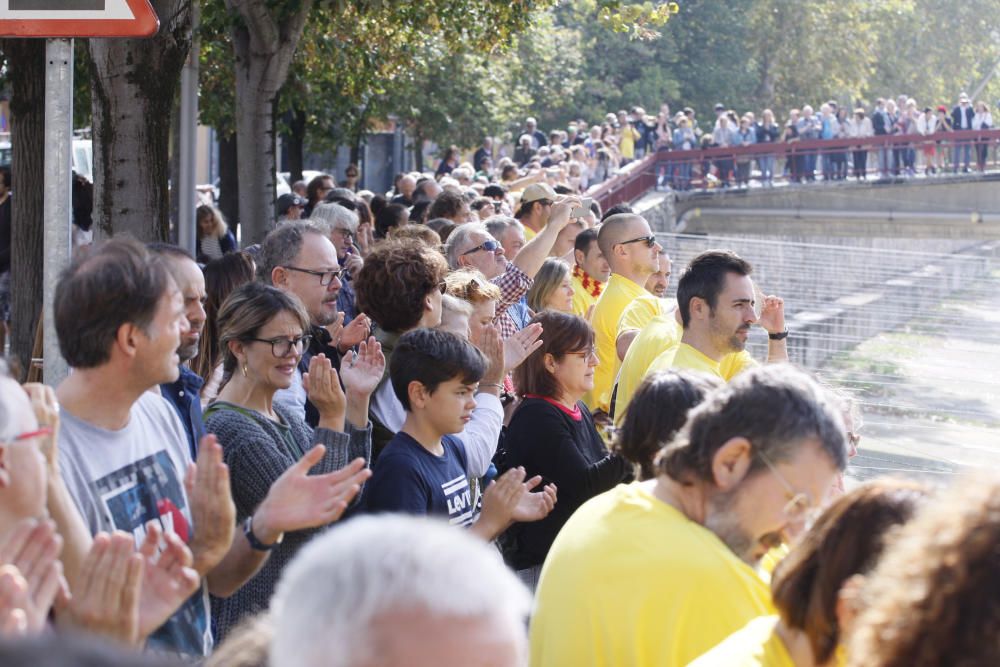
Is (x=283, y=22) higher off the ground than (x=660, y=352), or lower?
higher

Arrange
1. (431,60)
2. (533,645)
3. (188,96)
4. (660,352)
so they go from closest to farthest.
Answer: (533,645) → (660,352) → (188,96) → (431,60)

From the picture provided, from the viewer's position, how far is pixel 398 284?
5.52m

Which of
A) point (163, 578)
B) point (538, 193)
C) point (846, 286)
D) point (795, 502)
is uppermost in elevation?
point (538, 193)

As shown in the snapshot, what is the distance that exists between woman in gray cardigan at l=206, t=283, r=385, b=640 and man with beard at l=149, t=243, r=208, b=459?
0.30 feet

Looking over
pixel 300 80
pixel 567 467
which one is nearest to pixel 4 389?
pixel 567 467

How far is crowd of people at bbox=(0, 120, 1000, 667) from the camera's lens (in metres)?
1.78

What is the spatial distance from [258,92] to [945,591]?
343 inches

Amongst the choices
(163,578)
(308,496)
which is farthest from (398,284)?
(163,578)

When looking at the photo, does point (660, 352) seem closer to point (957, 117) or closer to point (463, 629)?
point (463, 629)

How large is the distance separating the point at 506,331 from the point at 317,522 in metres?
3.85

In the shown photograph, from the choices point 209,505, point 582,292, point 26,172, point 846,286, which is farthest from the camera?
point 846,286

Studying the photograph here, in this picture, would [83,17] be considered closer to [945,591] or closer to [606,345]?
[945,591]

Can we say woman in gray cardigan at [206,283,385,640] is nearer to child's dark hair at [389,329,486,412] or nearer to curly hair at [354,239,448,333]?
child's dark hair at [389,329,486,412]

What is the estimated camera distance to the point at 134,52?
7051 mm
